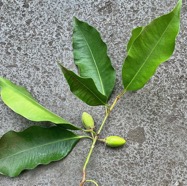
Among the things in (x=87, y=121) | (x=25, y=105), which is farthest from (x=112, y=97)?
(x=25, y=105)

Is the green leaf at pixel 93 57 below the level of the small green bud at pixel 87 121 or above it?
above

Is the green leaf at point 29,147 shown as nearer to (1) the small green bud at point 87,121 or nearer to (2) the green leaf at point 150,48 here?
(1) the small green bud at point 87,121

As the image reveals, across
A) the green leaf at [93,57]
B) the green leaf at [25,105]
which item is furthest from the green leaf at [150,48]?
the green leaf at [25,105]

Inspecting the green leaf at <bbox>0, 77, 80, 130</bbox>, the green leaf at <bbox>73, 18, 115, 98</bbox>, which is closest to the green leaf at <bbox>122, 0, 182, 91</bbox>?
the green leaf at <bbox>73, 18, 115, 98</bbox>

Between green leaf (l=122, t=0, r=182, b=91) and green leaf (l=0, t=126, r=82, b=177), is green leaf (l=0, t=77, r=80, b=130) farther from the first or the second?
green leaf (l=122, t=0, r=182, b=91)

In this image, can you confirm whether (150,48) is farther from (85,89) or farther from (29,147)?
(29,147)

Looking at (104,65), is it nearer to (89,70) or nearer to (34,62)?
(89,70)
